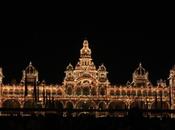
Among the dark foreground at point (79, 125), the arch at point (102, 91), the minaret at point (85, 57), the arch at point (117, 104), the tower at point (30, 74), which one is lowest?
the dark foreground at point (79, 125)

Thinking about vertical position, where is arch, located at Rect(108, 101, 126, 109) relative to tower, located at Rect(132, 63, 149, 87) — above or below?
below

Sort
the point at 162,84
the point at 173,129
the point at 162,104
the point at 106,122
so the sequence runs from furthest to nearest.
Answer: the point at 162,84
the point at 162,104
the point at 106,122
the point at 173,129

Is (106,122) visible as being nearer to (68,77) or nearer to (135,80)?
(68,77)

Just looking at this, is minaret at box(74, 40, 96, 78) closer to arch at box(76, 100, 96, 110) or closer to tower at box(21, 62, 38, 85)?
arch at box(76, 100, 96, 110)

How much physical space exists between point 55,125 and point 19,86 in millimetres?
69722

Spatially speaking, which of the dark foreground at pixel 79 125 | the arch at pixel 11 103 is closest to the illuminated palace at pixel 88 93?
the arch at pixel 11 103

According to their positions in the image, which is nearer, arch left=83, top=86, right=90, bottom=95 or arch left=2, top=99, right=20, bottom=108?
arch left=2, top=99, right=20, bottom=108

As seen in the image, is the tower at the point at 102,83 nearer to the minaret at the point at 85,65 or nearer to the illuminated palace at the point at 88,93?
the illuminated palace at the point at 88,93

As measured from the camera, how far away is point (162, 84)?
9162cm

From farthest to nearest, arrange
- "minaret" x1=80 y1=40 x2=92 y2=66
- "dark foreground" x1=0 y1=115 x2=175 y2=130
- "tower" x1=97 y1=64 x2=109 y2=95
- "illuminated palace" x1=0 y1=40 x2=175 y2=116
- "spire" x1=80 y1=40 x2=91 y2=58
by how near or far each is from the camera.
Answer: "spire" x1=80 y1=40 x2=91 y2=58 → "minaret" x1=80 y1=40 x2=92 y2=66 → "tower" x1=97 y1=64 x2=109 y2=95 → "illuminated palace" x1=0 y1=40 x2=175 y2=116 → "dark foreground" x1=0 y1=115 x2=175 y2=130

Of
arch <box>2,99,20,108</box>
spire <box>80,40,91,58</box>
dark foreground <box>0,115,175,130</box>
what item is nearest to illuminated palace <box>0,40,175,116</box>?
arch <box>2,99,20,108</box>

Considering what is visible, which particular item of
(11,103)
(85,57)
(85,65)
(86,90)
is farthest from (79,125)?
(85,57)

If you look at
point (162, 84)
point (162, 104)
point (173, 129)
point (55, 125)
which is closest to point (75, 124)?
point (55, 125)

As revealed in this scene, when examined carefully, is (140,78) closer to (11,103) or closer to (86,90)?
(86,90)
